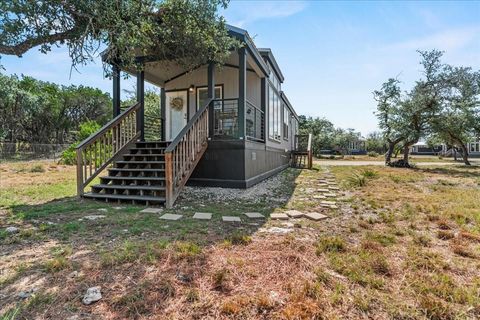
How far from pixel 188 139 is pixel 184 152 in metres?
0.36

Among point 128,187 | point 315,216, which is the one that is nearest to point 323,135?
point 315,216

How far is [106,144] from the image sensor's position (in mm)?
6520

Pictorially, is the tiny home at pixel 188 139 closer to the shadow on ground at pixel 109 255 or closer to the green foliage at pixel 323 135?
the shadow on ground at pixel 109 255

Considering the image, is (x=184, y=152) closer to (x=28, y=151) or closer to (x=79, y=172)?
(x=79, y=172)

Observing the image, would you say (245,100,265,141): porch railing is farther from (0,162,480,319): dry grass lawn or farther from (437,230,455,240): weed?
(437,230,455,240): weed

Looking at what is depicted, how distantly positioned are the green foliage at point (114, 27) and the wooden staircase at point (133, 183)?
2.36 meters

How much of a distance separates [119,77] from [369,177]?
8939 mm

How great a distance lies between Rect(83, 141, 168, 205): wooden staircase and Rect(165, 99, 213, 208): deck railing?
0.86ft

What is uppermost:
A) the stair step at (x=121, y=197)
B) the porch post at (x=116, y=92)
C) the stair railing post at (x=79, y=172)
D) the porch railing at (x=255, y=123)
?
the porch post at (x=116, y=92)

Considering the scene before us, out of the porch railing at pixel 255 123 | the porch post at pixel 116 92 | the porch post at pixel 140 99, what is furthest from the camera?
the porch railing at pixel 255 123

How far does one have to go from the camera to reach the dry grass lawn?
179cm

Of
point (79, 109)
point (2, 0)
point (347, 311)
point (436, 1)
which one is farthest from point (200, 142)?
point (79, 109)

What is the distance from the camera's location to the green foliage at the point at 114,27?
434 cm

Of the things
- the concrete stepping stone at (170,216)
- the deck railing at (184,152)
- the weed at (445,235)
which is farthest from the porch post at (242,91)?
the weed at (445,235)
